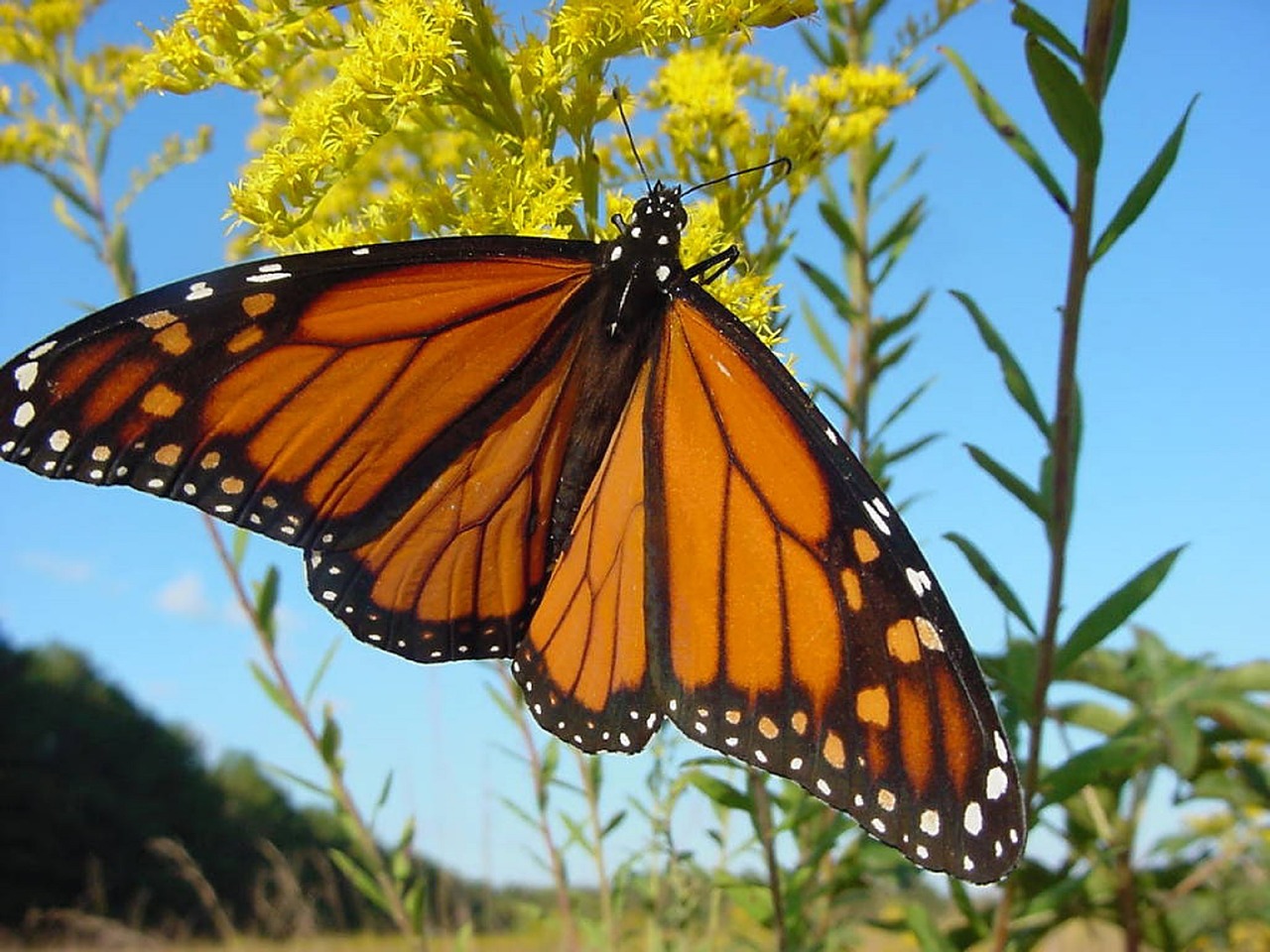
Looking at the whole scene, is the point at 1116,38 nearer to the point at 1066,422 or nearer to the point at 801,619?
the point at 1066,422

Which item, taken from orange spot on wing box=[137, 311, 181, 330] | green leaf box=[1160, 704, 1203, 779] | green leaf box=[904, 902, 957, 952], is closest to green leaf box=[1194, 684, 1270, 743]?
green leaf box=[1160, 704, 1203, 779]

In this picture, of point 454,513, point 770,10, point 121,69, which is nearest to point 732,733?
point 454,513

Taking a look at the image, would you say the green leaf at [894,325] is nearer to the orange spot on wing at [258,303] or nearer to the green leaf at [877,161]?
the green leaf at [877,161]

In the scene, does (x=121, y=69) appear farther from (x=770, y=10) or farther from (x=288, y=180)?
(x=770, y=10)

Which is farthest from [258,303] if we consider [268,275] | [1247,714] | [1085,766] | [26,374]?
[1247,714]

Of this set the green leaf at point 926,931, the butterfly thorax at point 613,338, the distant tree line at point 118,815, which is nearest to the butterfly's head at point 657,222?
the butterfly thorax at point 613,338
